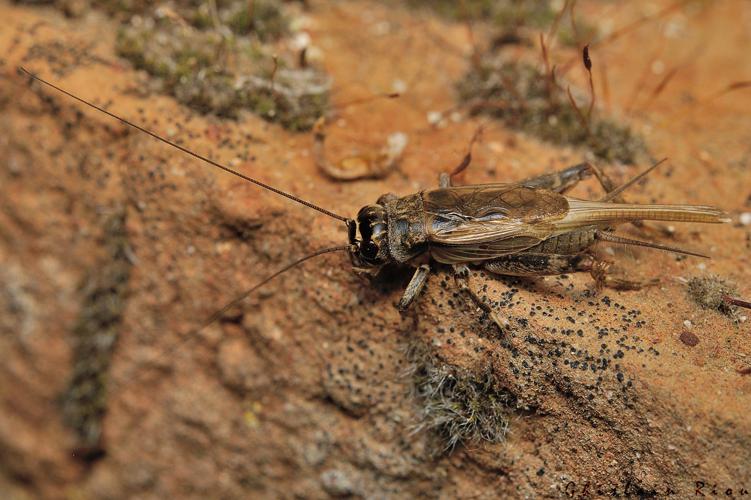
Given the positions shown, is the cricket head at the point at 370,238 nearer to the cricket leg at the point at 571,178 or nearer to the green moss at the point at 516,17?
the cricket leg at the point at 571,178

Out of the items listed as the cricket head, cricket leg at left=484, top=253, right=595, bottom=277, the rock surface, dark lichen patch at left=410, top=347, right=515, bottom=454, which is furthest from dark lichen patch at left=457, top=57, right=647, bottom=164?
dark lichen patch at left=410, top=347, right=515, bottom=454

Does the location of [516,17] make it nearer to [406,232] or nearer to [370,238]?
[406,232]

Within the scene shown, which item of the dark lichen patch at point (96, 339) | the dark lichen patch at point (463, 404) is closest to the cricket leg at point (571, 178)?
the dark lichen patch at point (463, 404)

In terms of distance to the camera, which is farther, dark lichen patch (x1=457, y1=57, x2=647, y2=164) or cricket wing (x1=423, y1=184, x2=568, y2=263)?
dark lichen patch (x1=457, y1=57, x2=647, y2=164)

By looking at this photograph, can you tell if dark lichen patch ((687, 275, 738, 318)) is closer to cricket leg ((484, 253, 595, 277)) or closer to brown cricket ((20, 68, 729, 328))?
brown cricket ((20, 68, 729, 328))

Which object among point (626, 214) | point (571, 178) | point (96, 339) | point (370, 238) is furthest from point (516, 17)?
point (96, 339)

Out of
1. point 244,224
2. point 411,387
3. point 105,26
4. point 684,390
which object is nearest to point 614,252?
point 684,390

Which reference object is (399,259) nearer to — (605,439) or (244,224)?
(244,224)
